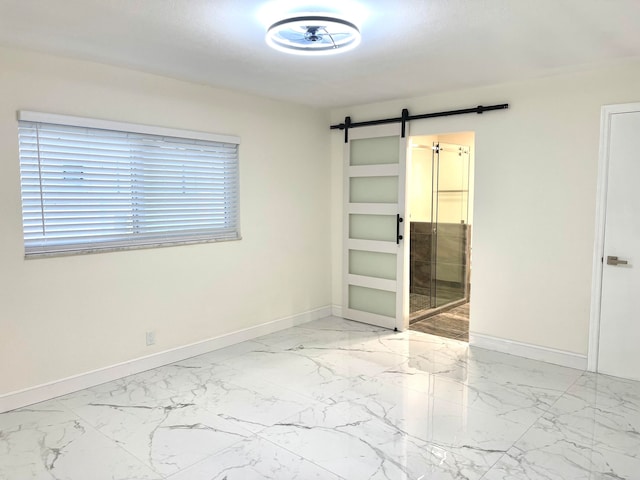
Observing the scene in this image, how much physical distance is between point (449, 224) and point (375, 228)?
4.55 ft

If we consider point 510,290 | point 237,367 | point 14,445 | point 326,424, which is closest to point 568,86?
point 510,290

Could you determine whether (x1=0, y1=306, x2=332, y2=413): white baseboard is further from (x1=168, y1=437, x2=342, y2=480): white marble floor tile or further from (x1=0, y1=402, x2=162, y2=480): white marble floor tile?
(x1=168, y1=437, x2=342, y2=480): white marble floor tile

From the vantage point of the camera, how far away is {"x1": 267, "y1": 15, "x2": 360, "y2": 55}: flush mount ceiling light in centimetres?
243

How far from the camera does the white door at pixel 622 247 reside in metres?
3.45

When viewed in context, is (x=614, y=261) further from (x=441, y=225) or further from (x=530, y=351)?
(x=441, y=225)

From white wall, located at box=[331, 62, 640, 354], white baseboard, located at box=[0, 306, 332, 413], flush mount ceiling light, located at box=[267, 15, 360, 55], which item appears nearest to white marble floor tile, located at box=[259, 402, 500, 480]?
white baseboard, located at box=[0, 306, 332, 413]

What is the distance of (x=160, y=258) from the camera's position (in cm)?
380

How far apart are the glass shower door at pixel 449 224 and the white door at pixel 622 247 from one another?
7.57 feet

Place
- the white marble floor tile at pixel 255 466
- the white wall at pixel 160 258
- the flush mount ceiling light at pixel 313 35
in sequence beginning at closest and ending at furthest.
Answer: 1. the white marble floor tile at pixel 255 466
2. the flush mount ceiling light at pixel 313 35
3. the white wall at pixel 160 258

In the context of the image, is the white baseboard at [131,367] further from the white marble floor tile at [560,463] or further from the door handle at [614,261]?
the door handle at [614,261]

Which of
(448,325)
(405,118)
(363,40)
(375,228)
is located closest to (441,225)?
(375,228)

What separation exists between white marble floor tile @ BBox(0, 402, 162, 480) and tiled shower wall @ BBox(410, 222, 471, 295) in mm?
4124

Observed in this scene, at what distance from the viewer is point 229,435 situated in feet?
8.90

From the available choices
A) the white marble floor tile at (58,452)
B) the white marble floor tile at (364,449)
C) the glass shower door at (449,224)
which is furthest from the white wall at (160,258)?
the white marble floor tile at (364,449)
